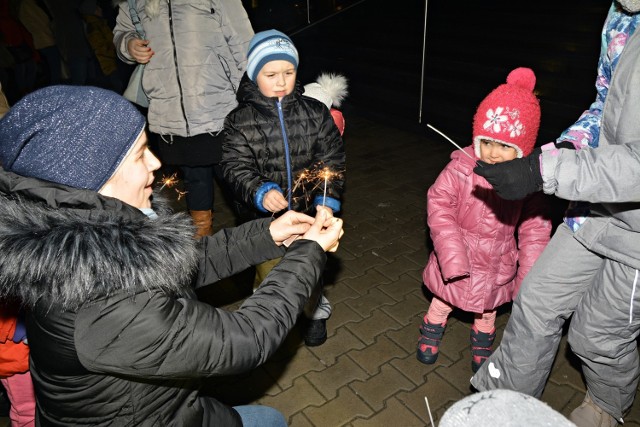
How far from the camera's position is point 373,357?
377 cm

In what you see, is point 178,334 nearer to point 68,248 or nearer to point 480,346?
point 68,248

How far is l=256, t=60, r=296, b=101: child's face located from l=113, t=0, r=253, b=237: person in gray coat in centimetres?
89

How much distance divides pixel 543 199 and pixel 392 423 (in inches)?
71.0

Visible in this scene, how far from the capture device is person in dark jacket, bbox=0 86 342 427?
1529mm

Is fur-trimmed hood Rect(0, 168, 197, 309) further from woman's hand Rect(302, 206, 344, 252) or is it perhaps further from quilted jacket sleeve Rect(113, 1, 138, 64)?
quilted jacket sleeve Rect(113, 1, 138, 64)

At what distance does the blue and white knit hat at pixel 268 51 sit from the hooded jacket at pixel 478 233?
1345mm

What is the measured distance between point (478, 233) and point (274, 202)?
1405mm

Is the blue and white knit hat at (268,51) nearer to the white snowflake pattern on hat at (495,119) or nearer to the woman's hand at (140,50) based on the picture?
the woman's hand at (140,50)

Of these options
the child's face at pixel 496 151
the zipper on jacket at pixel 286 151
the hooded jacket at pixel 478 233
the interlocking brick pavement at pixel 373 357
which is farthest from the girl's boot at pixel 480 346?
the zipper on jacket at pixel 286 151

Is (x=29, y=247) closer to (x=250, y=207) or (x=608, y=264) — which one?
(x=250, y=207)

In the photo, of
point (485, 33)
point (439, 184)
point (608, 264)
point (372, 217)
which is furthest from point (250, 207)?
point (485, 33)

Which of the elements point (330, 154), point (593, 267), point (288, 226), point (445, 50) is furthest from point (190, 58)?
point (445, 50)

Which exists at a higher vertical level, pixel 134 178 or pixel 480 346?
pixel 134 178

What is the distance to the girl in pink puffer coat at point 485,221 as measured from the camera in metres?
3.02
